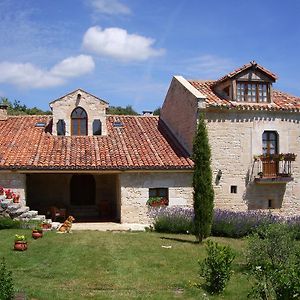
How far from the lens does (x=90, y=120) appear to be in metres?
25.3

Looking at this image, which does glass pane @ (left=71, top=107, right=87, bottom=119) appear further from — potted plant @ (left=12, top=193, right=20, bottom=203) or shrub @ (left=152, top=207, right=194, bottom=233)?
shrub @ (left=152, top=207, right=194, bottom=233)

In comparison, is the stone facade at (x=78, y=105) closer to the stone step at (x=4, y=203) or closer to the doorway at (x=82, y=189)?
the doorway at (x=82, y=189)

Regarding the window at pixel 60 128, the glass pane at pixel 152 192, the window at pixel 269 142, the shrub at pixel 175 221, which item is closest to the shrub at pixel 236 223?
the shrub at pixel 175 221

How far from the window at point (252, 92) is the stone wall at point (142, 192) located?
524 cm

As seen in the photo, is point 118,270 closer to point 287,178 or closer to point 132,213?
point 132,213

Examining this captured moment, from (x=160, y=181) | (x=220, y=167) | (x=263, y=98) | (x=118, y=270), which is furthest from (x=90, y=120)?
(x=118, y=270)

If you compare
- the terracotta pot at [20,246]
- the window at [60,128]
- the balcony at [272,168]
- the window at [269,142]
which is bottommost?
the terracotta pot at [20,246]

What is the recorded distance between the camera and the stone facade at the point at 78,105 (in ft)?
82.3

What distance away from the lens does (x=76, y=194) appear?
2555cm

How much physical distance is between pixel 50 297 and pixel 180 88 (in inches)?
667

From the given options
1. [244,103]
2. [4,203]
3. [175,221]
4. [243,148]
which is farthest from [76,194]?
[244,103]

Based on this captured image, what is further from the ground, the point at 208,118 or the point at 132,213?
the point at 208,118

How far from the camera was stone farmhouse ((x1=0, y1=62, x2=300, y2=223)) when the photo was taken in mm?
22234

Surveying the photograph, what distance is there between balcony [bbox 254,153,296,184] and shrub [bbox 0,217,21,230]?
11.5 metres
